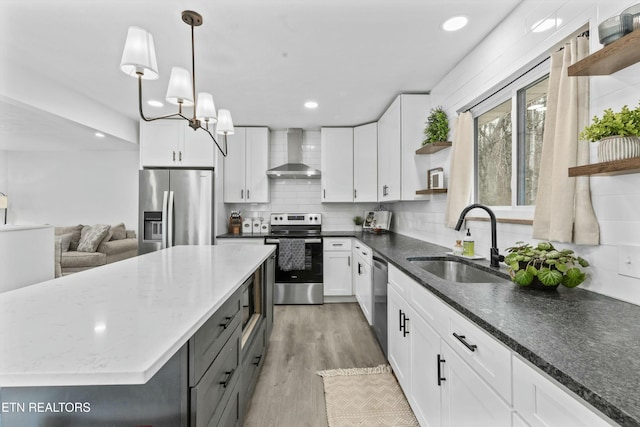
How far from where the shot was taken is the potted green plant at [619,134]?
1.01m

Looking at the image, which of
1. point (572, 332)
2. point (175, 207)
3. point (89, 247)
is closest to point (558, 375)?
point (572, 332)

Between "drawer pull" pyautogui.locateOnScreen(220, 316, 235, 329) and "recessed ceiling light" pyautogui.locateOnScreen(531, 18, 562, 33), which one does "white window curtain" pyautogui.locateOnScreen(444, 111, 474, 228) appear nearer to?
"recessed ceiling light" pyautogui.locateOnScreen(531, 18, 562, 33)

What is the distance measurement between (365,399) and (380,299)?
2.55 feet

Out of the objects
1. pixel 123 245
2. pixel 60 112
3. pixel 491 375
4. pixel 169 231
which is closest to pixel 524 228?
pixel 491 375

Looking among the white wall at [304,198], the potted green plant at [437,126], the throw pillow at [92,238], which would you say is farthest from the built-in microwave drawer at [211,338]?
the throw pillow at [92,238]

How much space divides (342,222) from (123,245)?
A: 12.6 ft

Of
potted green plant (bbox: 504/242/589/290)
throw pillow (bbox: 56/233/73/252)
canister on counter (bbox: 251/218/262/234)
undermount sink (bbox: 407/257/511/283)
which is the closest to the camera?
potted green plant (bbox: 504/242/589/290)

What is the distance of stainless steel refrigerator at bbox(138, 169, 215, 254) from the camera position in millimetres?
3766

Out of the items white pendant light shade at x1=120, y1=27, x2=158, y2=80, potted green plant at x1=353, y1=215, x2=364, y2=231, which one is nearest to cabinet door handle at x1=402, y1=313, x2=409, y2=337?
white pendant light shade at x1=120, y1=27, x2=158, y2=80

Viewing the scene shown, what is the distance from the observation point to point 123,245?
5.28 m

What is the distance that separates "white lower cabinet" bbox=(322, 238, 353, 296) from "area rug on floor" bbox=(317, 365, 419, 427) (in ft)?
5.33

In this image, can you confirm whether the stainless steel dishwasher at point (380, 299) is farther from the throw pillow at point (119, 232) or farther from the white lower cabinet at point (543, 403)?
the throw pillow at point (119, 232)

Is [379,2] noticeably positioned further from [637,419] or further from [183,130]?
[183,130]

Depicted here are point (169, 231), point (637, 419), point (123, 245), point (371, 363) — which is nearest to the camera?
point (637, 419)
